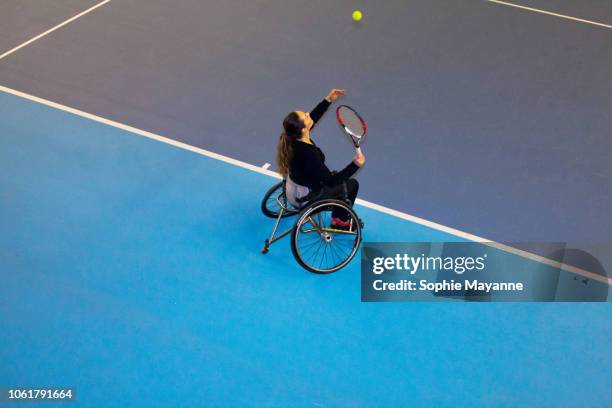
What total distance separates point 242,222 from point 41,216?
1.84 m

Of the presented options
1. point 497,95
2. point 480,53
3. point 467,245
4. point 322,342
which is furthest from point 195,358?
point 480,53

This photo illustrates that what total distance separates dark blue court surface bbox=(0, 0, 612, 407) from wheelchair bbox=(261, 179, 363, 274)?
0.41 ft

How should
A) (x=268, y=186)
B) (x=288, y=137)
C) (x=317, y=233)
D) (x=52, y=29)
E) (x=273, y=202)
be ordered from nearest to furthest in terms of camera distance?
(x=288, y=137), (x=317, y=233), (x=273, y=202), (x=268, y=186), (x=52, y=29)

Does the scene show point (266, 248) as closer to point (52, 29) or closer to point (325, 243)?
point (325, 243)

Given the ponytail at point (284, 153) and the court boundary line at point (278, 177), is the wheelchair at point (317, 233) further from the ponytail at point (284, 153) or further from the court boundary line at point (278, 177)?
the court boundary line at point (278, 177)

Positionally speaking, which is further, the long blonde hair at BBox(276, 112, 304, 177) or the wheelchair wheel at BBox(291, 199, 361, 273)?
the wheelchair wheel at BBox(291, 199, 361, 273)

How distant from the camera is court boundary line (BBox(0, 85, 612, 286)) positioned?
4.92 meters

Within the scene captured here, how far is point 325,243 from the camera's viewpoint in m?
5.12

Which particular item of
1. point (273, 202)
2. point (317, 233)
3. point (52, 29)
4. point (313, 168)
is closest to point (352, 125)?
point (313, 168)

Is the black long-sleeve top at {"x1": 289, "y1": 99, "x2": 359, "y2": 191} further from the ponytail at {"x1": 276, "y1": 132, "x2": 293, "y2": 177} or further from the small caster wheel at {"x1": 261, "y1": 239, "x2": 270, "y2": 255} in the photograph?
the small caster wheel at {"x1": 261, "y1": 239, "x2": 270, "y2": 255}

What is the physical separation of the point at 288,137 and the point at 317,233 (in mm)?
1112

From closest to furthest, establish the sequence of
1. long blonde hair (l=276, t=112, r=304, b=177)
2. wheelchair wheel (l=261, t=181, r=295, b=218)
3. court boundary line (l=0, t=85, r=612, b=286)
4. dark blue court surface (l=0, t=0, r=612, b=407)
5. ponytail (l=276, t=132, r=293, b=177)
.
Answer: dark blue court surface (l=0, t=0, r=612, b=407), long blonde hair (l=276, t=112, r=304, b=177), ponytail (l=276, t=132, r=293, b=177), court boundary line (l=0, t=85, r=612, b=286), wheelchair wheel (l=261, t=181, r=295, b=218)

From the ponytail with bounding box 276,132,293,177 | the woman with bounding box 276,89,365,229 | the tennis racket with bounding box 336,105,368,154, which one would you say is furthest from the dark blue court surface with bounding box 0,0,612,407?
the tennis racket with bounding box 336,105,368,154

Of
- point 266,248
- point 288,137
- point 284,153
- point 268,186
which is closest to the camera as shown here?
point 288,137
